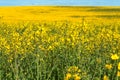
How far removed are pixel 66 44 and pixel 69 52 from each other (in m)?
0.27

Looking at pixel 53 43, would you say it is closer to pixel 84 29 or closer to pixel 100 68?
pixel 84 29

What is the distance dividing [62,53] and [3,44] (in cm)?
114

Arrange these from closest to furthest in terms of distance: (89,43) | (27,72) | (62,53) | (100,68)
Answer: (100,68) → (27,72) → (62,53) → (89,43)

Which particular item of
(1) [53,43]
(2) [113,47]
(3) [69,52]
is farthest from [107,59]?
(1) [53,43]

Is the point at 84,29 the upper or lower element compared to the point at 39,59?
upper

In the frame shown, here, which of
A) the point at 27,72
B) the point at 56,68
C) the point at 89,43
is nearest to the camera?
the point at 27,72

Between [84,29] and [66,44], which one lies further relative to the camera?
[66,44]

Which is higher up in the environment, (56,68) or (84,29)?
(84,29)

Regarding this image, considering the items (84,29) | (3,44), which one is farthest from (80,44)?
(3,44)

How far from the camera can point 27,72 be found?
19.5 ft

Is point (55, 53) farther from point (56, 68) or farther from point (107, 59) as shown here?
point (107, 59)

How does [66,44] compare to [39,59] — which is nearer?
[39,59]

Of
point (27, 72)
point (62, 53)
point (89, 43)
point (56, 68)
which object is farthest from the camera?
point (89, 43)

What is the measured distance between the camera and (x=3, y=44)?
7105mm
